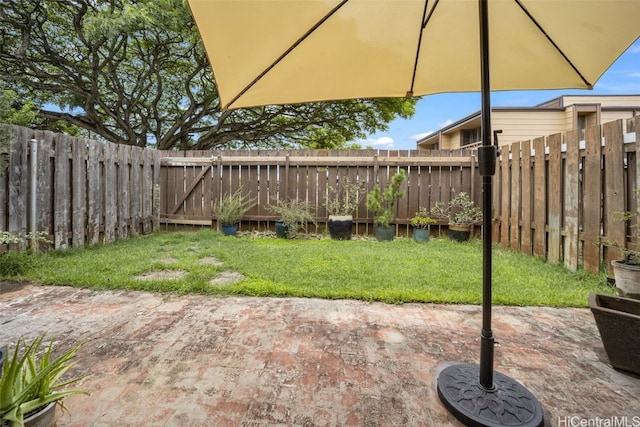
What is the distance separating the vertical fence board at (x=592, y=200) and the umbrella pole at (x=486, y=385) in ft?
8.30

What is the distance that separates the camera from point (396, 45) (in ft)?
5.25

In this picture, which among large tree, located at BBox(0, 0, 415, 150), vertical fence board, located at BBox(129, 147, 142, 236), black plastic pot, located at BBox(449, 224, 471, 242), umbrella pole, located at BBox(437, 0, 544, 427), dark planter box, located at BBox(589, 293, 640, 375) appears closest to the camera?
umbrella pole, located at BBox(437, 0, 544, 427)

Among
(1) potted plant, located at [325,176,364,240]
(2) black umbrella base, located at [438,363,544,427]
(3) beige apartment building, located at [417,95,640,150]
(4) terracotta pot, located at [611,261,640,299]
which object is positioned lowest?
(2) black umbrella base, located at [438,363,544,427]

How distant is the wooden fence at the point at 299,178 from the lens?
6.03 meters

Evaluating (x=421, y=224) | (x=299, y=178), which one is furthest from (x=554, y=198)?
(x=299, y=178)

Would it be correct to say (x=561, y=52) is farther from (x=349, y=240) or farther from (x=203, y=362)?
(x=349, y=240)

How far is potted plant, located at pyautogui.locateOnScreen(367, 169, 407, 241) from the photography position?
18.4 ft

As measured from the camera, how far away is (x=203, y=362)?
169 cm

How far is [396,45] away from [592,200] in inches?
117

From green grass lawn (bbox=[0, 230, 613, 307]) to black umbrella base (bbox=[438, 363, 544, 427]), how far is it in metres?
1.10

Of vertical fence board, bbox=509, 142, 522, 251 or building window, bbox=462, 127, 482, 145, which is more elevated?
building window, bbox=462, 127, 482, 145

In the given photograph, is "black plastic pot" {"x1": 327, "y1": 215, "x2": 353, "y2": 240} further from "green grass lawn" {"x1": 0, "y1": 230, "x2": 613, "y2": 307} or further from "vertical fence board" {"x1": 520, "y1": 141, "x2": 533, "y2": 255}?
"vertical fence board" {"x1": 520, "y1": 141, "x2": 533, "y2": 255}

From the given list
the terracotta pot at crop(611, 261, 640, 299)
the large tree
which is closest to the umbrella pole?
the terracotta pot at crop(611, 261, 640, 299)

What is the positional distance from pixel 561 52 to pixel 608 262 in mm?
2433
